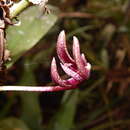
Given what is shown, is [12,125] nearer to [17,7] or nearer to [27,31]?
[27,31]

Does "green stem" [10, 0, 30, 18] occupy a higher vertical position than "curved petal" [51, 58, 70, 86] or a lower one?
higher

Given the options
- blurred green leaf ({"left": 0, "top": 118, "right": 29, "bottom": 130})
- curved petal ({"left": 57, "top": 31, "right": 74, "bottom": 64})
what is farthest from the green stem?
blurred green leaf ({"left": 0, "top": 118, "right": 29, "bottom": 130})

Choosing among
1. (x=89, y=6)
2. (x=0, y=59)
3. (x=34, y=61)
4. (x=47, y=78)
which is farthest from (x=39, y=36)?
(x=89, y=6)

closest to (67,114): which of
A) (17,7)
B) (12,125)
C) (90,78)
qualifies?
(12,125)

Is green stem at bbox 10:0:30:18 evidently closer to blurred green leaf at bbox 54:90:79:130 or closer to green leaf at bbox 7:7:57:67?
green leaf at bbox 7:7:57:67

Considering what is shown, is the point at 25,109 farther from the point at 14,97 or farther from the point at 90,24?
the point at 90,24
